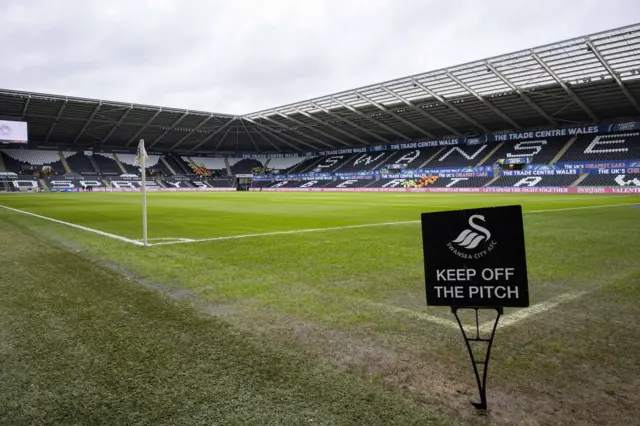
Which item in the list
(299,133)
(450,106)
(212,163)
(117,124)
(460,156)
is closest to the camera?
(450,106)

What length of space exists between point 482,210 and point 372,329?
165cm

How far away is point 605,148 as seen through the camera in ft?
157

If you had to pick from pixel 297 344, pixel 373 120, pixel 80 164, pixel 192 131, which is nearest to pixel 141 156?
pixel 297 344

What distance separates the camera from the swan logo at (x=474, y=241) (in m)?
2.50

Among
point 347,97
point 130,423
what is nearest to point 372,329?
point 130,423

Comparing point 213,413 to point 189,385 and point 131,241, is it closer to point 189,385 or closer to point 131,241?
point 189,385

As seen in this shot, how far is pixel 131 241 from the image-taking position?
355 inches

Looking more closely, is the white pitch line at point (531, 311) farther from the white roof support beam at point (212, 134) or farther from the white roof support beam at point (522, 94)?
the white roof support beam at point (212, 134)

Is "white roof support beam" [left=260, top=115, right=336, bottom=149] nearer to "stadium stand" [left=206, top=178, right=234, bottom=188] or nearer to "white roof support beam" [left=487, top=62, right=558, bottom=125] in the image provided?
"stadium stand" [left=206, top=178, right=234, bottom=188]

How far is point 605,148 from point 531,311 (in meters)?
54.5

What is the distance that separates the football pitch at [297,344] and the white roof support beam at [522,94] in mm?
38828

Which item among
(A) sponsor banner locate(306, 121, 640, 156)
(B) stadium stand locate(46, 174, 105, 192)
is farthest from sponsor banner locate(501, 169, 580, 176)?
(B) stadium stand locate(46, 174, 105, 192)

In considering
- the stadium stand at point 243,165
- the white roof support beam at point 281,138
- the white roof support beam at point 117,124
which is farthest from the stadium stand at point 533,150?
the stadium stand at point 243,165

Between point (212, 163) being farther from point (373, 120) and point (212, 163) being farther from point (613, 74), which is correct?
point (613, 74)
